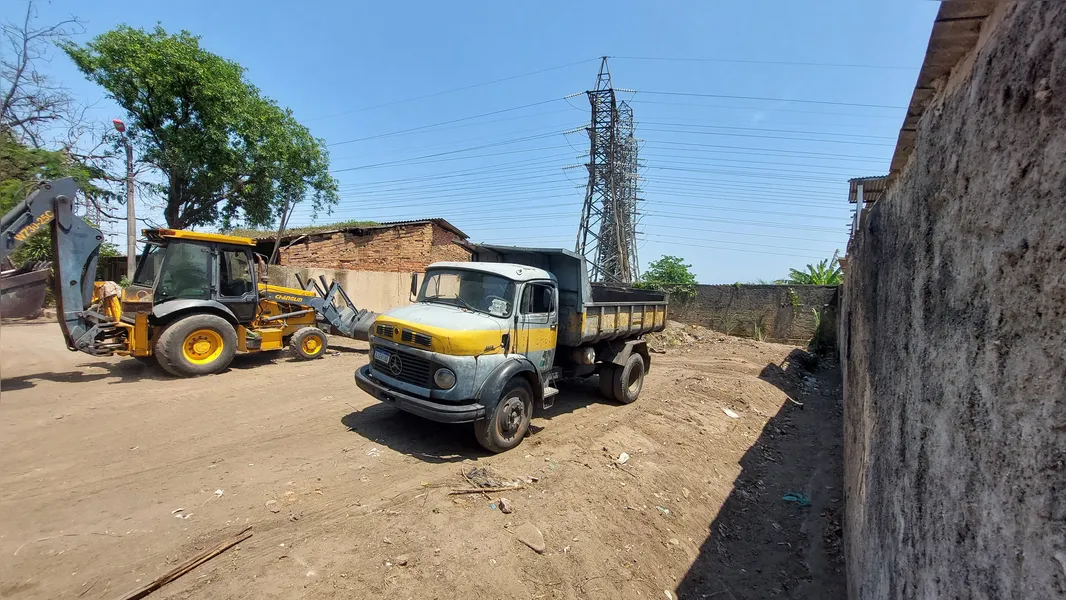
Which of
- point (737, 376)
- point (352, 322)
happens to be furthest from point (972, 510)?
point (352, 322)

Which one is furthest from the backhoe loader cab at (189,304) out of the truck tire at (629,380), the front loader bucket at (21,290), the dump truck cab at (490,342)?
the truck tire at (629,380)

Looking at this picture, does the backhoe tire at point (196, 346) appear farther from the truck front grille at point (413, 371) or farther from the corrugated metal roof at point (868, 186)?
the corrugated metal roof at point (868, 186)

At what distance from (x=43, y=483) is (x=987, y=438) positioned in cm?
633

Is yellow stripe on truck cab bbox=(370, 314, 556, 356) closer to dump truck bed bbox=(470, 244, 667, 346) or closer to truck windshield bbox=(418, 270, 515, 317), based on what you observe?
truck windshield bbox=(418, 270, 515, 317)

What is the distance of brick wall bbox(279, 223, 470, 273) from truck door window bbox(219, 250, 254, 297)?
6.99m

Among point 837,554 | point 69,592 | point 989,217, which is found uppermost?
point 989,217

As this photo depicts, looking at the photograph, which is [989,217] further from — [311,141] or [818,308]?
[311,141]

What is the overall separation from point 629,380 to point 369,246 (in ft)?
40.1

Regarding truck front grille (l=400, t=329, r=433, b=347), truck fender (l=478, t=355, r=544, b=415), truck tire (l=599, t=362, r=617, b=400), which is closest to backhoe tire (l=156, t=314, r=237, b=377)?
truck front grille (l=400, t=329, r=433, b=347)

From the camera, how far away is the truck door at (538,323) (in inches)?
225

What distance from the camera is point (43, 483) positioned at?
13.3 feet

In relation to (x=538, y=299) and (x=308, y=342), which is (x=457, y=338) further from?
(x=308, y=342)

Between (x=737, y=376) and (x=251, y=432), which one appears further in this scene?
(x=737, y=376)

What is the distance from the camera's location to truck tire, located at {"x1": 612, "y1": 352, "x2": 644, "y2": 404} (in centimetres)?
746
